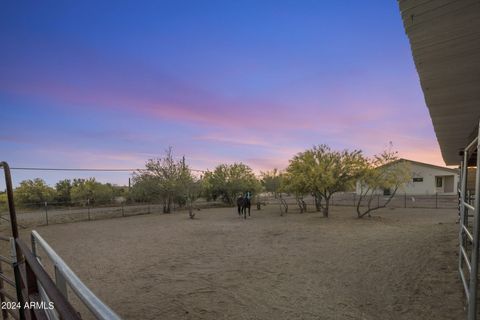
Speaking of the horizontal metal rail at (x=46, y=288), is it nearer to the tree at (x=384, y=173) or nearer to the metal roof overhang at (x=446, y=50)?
the metal roof overhang at (x=446, y=50)

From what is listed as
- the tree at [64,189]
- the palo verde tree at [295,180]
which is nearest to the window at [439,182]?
the palo verde tree at [295,180]

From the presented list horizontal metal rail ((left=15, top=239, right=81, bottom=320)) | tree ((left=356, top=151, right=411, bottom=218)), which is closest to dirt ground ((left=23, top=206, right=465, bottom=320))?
horizontal metal rail ((left=15, top=239, right=81, bottom=320))

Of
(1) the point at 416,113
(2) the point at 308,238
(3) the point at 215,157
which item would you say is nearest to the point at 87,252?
(2) the point at 308,238

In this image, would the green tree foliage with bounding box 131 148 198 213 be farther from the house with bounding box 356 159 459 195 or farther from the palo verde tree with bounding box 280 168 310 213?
the house with bounding box 356 159 459 195

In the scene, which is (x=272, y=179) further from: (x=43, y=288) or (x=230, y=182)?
(x=43, y=288)

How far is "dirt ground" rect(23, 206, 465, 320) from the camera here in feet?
13.3

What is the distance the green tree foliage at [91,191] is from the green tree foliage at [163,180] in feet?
9.51

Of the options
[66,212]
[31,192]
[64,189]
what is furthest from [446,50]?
[64,189]

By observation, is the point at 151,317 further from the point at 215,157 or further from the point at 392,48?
the point at 215,157

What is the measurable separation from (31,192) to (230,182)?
1715cm

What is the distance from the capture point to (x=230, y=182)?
28234 mm

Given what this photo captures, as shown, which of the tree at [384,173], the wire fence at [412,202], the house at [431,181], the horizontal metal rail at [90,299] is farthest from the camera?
the house at [431,181]

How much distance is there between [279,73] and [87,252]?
1063cm

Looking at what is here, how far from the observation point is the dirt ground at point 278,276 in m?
4.06
